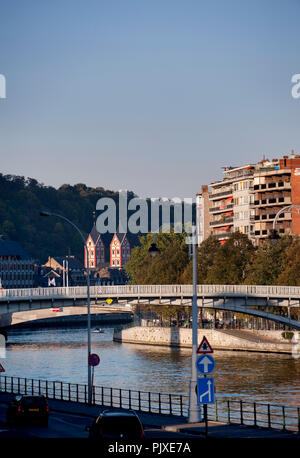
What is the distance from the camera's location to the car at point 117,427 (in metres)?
30.1

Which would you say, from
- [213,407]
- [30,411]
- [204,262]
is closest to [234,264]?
[204,262]

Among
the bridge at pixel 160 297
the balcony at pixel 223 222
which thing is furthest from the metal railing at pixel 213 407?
the balcony at pixel 223 222

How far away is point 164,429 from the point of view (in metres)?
42.2

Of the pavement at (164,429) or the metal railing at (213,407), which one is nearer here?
the pavement at (164,429)

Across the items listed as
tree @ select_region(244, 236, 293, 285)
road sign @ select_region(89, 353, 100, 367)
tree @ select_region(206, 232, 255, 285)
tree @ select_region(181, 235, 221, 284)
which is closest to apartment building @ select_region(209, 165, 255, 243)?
tree @ select_region(181, 235, 221, 284)

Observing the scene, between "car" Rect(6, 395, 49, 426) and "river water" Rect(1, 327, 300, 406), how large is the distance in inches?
1005

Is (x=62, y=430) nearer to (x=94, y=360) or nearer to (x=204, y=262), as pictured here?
(x=94, y=360)

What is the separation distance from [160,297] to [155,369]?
399 inches

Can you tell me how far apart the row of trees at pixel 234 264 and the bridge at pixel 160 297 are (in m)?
10.3

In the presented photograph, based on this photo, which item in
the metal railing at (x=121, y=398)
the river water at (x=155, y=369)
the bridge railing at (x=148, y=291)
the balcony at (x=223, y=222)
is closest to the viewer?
the metal railing at (x=121, y=398)

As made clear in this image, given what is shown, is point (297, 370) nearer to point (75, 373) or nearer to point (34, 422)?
point (75, 373)

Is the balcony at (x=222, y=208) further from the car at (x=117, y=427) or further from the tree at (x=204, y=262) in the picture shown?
the car at (x=117, y=427)

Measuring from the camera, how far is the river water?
253 ft
